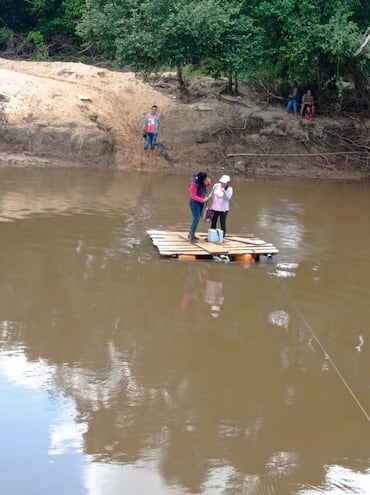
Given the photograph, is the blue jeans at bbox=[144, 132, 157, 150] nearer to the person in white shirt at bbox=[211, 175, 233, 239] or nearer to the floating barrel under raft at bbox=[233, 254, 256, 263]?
the person in white shirt at bbox=[211, 175, 233, 239]

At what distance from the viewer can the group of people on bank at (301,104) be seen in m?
22.8

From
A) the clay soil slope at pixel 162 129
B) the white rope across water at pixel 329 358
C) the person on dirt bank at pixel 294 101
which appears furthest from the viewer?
A: the person on dirt bank at pixel 294 101

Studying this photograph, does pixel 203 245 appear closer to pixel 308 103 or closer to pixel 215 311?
pixel 215 311

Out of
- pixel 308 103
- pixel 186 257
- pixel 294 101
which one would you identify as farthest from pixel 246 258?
pixel 294 101

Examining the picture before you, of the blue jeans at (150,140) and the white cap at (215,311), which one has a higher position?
the blue jeans at (150,140)

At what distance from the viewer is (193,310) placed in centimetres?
878

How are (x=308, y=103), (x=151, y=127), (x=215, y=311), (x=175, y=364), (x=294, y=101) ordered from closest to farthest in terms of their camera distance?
(x=175, y=364) → (x=215, y=311) → (x=151, y=127) → (x=308, y=103) → (x=294, y=101)

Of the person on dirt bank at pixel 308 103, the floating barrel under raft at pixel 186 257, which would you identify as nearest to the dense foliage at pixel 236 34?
the person on dirt bank at pixel 308 103

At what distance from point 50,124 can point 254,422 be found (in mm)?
16285

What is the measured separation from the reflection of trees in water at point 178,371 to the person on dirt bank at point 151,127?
34.2ft

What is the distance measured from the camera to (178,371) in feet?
22.8

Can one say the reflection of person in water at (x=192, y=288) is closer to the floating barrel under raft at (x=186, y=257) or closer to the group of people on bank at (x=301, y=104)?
the floating barrel under raft at (x=186, y=257)

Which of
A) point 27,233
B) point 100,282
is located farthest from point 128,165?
point 100,282

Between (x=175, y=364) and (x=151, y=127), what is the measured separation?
553 inches
